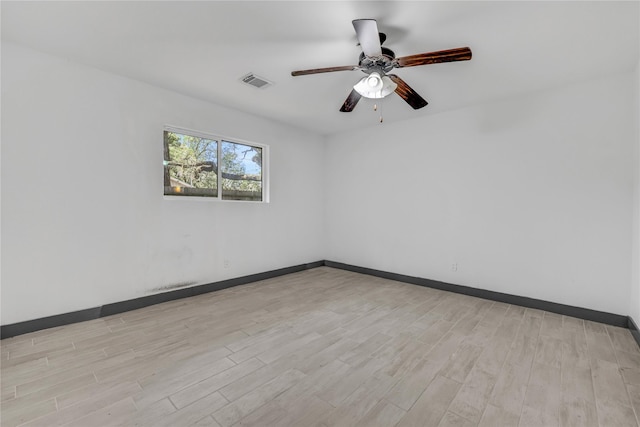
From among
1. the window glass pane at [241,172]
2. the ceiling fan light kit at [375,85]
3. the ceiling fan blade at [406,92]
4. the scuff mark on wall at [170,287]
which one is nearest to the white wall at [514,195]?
the ceiling fan blade at [406,92]

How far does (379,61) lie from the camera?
2.31m

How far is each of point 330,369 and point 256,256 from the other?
9.22 ft

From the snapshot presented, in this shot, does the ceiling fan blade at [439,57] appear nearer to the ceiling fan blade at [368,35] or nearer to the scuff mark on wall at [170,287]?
the ceiling fan blade at [368,35]

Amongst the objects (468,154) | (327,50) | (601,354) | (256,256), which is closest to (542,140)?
(468,154)

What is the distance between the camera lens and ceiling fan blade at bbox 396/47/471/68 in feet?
6.59

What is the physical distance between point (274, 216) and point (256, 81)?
7.68 feet

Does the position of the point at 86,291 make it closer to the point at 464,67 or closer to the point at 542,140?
the point at 464,67

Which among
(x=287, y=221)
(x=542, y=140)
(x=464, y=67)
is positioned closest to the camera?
(x=464, y=67)

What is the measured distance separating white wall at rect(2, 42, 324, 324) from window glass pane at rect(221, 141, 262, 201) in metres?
0.23

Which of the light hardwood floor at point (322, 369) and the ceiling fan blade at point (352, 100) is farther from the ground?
the ceiling fan blade at point (352, 100)

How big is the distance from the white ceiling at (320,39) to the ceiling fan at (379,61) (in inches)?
9.7

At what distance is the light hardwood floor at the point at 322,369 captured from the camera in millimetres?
1648

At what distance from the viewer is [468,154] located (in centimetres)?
399

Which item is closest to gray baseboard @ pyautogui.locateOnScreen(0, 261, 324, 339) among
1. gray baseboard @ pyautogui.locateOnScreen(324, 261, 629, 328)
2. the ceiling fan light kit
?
gray baseboard @ pyautogui.locateOnScreen(324, 261, 629, 328)
